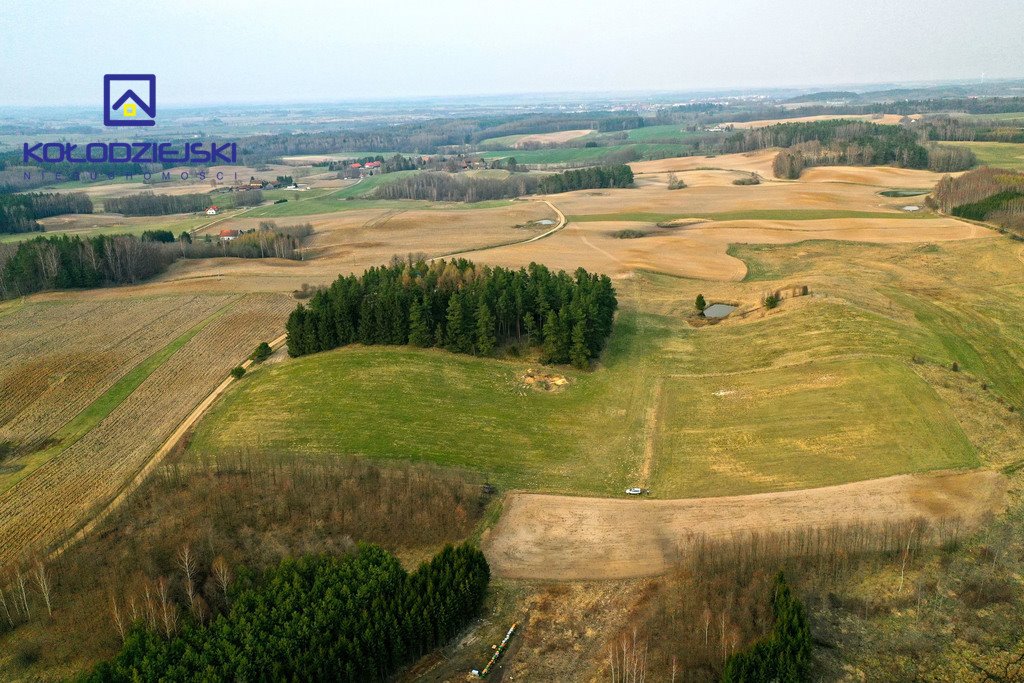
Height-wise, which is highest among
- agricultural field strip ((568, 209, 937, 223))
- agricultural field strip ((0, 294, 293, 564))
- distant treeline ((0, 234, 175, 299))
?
agricultural field strip ((568, 209, 937, 223))

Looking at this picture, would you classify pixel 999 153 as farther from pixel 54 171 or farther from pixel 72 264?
pixel 54 171

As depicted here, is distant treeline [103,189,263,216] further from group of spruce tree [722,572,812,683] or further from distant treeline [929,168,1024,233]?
group of spruce tree [722,572,812,683]

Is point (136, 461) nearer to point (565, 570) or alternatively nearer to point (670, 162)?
point (565, 570)

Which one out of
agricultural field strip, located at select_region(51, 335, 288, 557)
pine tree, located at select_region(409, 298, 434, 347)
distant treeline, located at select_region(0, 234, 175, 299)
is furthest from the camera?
distant treeline, located at select_region(0, 234, 175, 299)

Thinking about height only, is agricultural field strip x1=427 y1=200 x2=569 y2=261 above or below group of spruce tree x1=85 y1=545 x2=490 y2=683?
above


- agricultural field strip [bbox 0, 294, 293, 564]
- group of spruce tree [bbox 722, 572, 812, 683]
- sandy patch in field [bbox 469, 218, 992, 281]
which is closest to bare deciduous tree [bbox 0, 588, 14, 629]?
agricultural field strip [bbox 0, 294, 293, 564]

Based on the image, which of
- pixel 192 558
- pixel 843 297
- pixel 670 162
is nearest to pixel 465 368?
pixel 192 558

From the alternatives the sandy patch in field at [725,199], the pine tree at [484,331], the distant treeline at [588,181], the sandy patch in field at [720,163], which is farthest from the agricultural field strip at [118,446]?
the sandy patch in field at [720,163]
